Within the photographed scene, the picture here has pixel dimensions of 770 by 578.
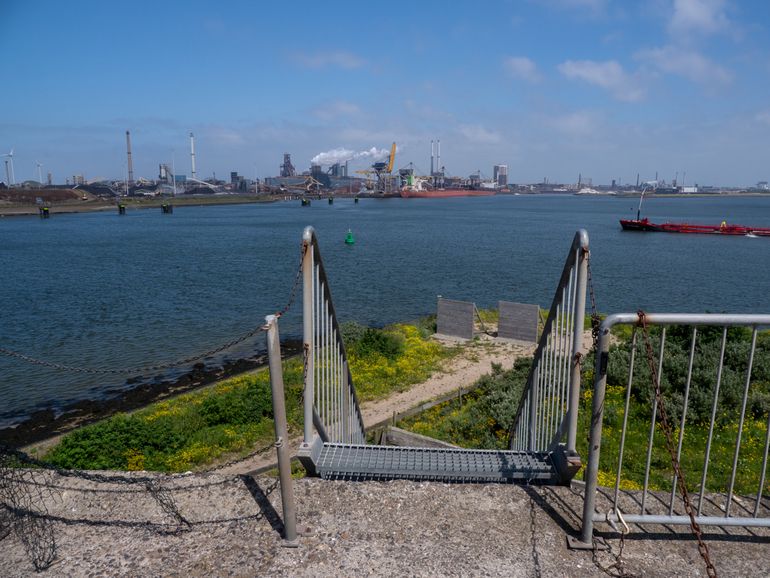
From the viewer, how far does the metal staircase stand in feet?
13.0

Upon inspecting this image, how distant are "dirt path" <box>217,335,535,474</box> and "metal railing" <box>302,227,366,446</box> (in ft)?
13.0

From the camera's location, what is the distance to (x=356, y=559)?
359 centimetres

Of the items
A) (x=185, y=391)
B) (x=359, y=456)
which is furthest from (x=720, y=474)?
(x=185, y=391)

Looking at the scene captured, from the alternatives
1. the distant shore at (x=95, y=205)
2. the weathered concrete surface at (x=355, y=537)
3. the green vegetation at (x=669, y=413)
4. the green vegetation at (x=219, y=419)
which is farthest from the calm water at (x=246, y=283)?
the distant shore at (x=95, y=205)

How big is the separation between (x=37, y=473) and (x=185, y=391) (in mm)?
12828

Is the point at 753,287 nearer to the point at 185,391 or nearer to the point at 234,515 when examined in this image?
the point at 185,391

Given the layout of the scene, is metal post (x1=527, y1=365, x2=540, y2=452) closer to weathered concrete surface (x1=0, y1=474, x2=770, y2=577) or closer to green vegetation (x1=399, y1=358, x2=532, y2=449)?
weathered concrete surface (x1=0, y1=474, x2=770, y2=577)

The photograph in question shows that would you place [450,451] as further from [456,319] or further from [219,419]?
[456,319]

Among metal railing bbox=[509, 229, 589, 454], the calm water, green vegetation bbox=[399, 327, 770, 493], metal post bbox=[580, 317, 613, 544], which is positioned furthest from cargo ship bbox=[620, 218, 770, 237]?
metal post bbox=[580, 317, 613, 544]

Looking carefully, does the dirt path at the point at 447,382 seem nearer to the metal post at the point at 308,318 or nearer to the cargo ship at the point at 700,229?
the metal post at the point at 308,318

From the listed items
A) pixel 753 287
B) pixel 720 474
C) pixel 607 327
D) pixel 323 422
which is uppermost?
pixel 607 327

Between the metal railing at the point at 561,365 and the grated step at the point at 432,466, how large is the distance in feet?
0.97

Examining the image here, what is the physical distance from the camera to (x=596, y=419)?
3.42m

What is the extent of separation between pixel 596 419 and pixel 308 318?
201cm
